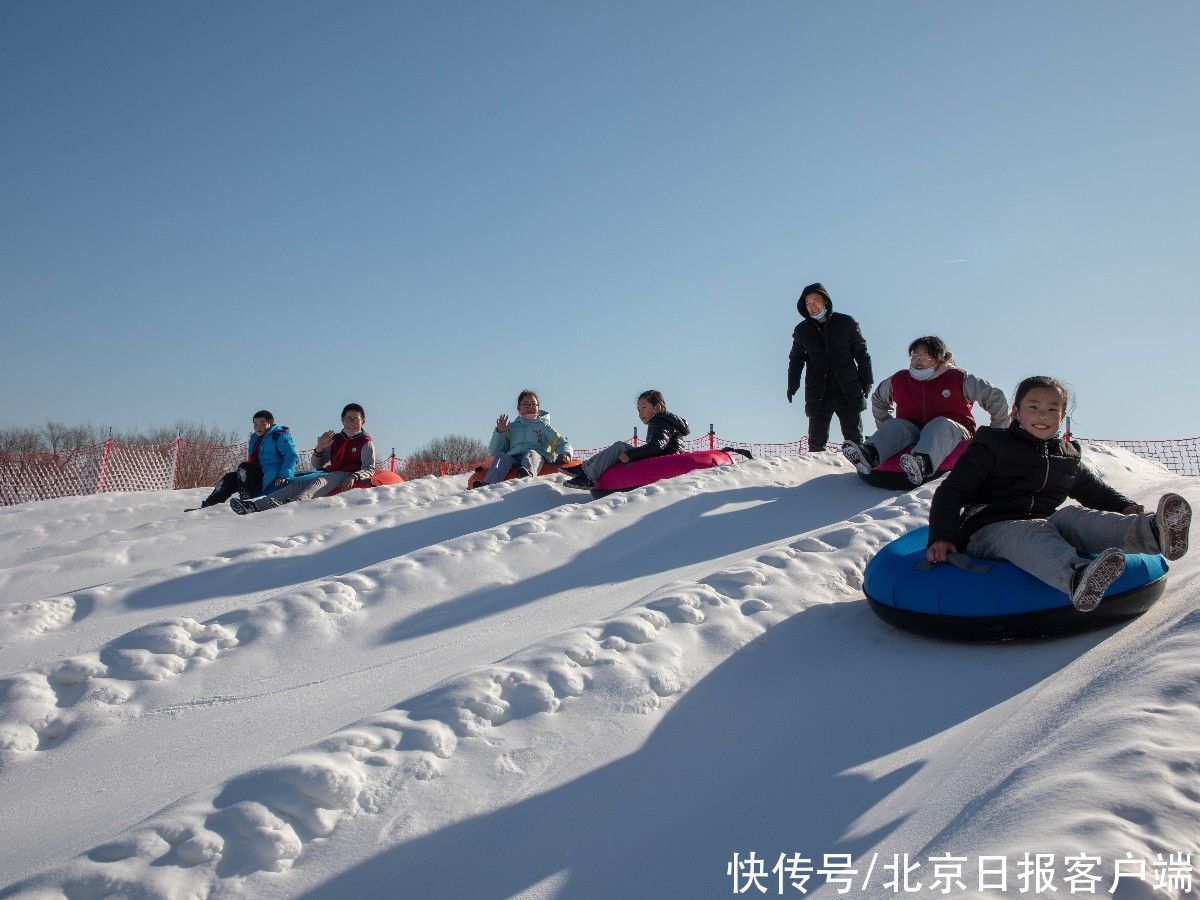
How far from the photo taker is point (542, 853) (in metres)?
2.09

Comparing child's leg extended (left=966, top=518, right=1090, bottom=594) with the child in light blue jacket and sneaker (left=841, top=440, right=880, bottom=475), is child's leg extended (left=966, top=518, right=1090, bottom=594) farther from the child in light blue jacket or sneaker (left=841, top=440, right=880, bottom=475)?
the child in light blue jacket

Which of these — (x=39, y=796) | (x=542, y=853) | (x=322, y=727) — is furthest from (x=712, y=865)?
(x=39, y=796)

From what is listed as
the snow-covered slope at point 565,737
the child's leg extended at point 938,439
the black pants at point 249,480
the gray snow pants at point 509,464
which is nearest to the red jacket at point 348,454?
the black pants at point 249,480

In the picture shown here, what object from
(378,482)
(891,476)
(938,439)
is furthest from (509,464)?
(938,439)

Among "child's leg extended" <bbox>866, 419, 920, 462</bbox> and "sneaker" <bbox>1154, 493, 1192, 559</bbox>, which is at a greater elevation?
"child's leg extended" <bbox>866, 419, 920, 462</bbox>

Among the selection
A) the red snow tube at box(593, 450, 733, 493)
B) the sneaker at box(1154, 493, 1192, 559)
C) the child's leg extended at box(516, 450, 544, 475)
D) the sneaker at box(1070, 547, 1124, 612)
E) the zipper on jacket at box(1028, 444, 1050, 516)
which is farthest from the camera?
the child's leg extended at box(516, 450, 544, 475)

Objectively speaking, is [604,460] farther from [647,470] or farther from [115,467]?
[115,467]

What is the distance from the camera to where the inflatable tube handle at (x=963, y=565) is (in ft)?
10.8

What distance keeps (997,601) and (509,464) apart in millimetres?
5978

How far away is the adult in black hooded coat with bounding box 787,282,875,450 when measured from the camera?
819 cm

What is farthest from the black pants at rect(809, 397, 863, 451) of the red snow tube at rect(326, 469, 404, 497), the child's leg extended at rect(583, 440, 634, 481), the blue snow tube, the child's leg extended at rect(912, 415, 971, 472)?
the blue snow tube

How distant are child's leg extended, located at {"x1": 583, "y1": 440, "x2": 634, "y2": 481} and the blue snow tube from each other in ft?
13.7

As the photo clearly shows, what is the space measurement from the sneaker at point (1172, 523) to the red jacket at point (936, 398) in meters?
Result: 3.62

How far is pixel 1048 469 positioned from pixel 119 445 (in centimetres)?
1408
